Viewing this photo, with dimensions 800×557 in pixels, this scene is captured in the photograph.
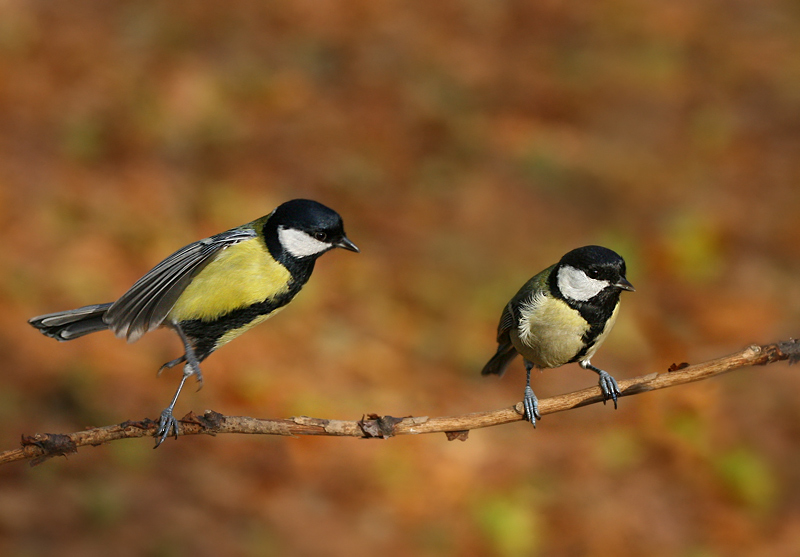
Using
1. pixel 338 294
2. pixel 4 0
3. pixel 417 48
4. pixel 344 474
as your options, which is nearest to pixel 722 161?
pixel 417 48

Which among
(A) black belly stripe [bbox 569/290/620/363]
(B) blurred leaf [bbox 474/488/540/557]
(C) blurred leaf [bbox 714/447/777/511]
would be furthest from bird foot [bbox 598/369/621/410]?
(C) blurred leaf [bbox 714/447/777/511]

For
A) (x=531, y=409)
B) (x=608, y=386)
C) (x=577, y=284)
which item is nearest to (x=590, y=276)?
(x=577, y=284)

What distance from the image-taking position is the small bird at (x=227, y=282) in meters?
2.49

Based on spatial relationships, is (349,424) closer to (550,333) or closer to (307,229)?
(307,229)

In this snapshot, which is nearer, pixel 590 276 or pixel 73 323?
pixel 590 276

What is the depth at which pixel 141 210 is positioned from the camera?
22.6ft

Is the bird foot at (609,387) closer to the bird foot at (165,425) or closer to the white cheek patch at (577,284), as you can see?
the white cheek patch at (577,284)

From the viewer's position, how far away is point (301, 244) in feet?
8.26

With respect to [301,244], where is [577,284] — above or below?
below

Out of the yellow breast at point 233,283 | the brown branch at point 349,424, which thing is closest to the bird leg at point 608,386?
the brown branch at point 349,424

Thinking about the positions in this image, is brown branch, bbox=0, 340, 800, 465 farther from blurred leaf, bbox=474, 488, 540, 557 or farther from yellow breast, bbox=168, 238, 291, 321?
blurred leaf, bbox=474, 488, 540, 557

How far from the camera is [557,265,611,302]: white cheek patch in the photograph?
115 inches

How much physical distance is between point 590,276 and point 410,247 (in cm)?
442

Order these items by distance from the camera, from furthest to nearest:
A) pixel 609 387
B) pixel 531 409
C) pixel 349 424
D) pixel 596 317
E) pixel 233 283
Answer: pixel 596 317 < pixel 609 387 < pixel 531 409 < pixel 233 283 < pixel 349 424
